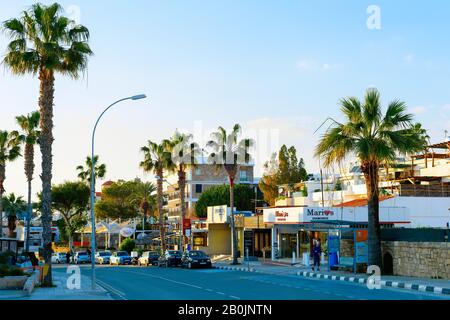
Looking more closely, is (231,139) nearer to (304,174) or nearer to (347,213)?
(347,213)

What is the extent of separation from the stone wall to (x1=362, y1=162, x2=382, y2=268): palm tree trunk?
90cm

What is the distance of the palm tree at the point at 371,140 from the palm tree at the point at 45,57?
13.4 metres

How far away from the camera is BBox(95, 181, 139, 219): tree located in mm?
111812

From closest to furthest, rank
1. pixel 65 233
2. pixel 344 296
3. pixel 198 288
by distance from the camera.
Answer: pixel 344 296 → pixel 198 288 → pixel 65 233

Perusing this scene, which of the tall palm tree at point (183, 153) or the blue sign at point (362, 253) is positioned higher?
the tall palm tree at point (183, 153)

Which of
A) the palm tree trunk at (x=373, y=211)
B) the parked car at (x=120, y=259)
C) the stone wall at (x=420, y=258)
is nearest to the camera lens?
the stone wall at (x=420, y=258)

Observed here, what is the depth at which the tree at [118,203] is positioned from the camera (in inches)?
4402

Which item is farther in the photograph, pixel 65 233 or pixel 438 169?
pixel 65 233

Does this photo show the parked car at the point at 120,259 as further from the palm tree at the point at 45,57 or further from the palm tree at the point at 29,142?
the palm tree at the point at 45,57

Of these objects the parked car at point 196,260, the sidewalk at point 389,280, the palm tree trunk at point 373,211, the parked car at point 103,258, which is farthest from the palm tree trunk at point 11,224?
the palm tree trunk at point 373,211

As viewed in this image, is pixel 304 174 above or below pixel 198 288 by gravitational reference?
above
